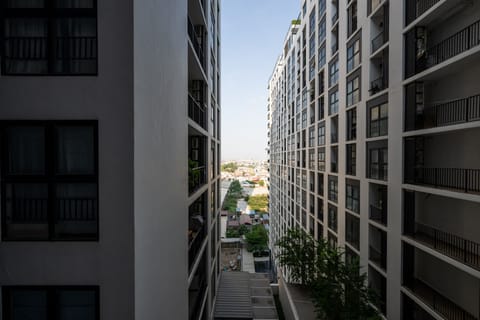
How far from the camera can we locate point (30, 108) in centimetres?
357

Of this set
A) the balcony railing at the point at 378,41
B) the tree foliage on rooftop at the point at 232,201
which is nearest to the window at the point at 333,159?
the balcony railing at the point at 378,41

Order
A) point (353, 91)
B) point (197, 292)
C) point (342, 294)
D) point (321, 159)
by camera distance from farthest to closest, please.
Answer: point (321, 159) → point (353, 91) → point (342, 294) → point (197, 292)

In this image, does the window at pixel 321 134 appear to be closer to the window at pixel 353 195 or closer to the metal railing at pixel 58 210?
the window at pixel 353 195

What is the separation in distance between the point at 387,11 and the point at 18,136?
15445 mm

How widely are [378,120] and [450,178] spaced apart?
4599mm

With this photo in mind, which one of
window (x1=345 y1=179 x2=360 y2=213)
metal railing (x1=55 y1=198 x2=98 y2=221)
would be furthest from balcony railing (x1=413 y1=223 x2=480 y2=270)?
metal railing (x1=55 y1=198 x2=98 y2=221)

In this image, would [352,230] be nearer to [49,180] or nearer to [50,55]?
[49,180]

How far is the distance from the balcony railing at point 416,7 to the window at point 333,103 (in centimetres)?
759

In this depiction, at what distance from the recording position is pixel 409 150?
10.2 meters

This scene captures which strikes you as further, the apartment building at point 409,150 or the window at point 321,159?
the window at point 321,159

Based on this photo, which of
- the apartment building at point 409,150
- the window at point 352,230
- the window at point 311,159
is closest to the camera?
the apartment building at point 409,150

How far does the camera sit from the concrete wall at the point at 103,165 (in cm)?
357

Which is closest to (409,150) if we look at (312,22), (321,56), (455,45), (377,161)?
(377,161)

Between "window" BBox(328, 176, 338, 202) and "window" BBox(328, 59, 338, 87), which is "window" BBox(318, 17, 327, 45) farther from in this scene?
"window" BBox(328, 176, 338, 202)
